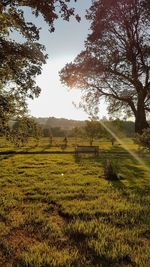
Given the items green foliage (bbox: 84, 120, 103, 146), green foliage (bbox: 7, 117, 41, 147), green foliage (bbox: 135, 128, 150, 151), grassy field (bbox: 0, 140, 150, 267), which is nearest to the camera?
grassy field (bbox: 0, 140, 150, 267)

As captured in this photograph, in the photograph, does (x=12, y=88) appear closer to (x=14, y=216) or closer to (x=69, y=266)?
(x=14, y=216)

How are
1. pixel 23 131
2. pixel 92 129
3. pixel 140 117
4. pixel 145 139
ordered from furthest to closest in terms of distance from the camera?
pixel 92 129
pixel 140 117
pixel 23 131
pixel 145 139

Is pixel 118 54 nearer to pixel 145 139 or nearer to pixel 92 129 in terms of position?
pixel 145 139

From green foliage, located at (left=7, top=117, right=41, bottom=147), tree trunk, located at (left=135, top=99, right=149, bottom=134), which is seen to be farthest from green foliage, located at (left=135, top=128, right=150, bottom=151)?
tree trunk, located at (left=135, top=99, right=149, bottom=134)

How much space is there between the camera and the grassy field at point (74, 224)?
8.31 m

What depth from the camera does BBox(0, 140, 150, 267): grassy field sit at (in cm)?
831

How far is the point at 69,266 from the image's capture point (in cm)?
770

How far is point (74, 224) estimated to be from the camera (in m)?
11.2

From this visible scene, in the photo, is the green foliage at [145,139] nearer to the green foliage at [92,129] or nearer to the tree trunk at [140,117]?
the tree trunk at [140,117]

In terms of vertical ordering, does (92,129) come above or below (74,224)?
above

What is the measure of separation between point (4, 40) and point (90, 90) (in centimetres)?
1263

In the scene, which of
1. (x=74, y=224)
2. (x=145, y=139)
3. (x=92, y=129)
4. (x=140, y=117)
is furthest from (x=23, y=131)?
(x=92, y=129)

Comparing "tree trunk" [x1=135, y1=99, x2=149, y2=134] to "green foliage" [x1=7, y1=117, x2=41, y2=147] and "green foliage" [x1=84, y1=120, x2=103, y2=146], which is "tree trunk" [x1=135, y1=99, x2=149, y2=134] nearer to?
"green foliage" [x1=7, y1=117, x2=41, y2=147]

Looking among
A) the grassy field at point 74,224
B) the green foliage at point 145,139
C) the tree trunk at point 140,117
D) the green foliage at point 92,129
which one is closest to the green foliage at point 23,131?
the grassy field at point 74,224
